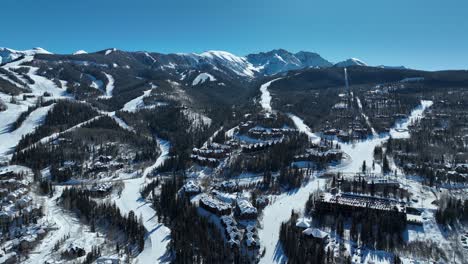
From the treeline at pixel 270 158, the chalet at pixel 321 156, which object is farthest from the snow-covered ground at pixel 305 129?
the chalet at pixel 321 156

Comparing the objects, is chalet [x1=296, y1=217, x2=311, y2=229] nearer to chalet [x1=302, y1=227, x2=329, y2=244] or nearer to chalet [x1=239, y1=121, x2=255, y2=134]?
chalet [x1=302, y1=227, x2=329, y2=244]

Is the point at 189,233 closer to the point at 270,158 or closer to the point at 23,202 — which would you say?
the point at 23,202

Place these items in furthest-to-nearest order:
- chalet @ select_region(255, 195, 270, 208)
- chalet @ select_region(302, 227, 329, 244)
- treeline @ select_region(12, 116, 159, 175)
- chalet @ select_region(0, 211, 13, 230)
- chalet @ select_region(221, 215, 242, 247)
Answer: treeline @ select_region(12, 116, 159, 175) < chalet @ select_region(255, 195, 270, 208) < chalet @ select_region(0, 211, 13, 230) < chalet @ select_region(302, 227, 329, 244) < chalet @ select_region(221, 215, 242, 247)

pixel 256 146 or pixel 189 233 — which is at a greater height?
pixel 256 146

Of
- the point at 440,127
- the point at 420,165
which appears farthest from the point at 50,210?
the point at 440,127

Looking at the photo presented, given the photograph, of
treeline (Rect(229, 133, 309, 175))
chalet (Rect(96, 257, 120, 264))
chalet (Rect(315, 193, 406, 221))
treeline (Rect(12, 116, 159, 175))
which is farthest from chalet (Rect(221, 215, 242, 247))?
treeline (Rect(12, 116, 159, 175))

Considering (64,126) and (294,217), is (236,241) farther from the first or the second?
(64,126)

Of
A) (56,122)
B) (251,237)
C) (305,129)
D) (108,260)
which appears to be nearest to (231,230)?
(251,237)
